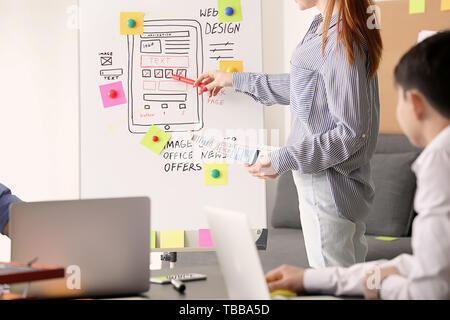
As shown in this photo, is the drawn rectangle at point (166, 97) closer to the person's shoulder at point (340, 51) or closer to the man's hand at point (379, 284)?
the person's shoulder at point (340, 51)

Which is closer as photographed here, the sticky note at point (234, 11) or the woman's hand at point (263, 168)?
the woman's hand at point (263, 168)

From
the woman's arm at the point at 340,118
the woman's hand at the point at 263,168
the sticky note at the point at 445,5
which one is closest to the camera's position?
the woman's arm at the point at 340,118

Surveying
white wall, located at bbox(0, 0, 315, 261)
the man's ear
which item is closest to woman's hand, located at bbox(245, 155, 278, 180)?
the man's ear

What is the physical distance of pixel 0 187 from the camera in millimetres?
1717

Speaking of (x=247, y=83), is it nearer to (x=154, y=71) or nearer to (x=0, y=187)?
(x=154, y=71)

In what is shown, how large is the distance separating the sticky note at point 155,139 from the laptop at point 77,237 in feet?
4.16

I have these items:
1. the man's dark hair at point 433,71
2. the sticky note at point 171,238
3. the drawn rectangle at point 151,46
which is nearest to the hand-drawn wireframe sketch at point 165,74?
the drawn rectangle at point 151,46

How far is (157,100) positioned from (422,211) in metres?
1.57

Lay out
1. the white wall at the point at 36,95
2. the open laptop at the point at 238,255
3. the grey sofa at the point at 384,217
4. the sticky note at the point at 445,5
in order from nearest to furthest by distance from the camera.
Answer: the open laptop at the point at 238,255
the sticky note at the point at 445,5
the grey sofa at the point at 384,217
the white wall at the point at 36,95

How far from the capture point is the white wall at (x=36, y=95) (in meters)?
3.43

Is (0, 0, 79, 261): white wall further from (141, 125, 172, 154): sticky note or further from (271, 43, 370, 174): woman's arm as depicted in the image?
(271, 43, 370, 174): woman's arm

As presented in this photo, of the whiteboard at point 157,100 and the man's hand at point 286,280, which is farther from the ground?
the whiteboard at point 157,100

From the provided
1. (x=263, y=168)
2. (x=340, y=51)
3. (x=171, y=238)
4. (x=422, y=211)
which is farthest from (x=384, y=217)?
(x=422, y=211)

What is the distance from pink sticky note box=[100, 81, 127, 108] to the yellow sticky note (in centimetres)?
39
